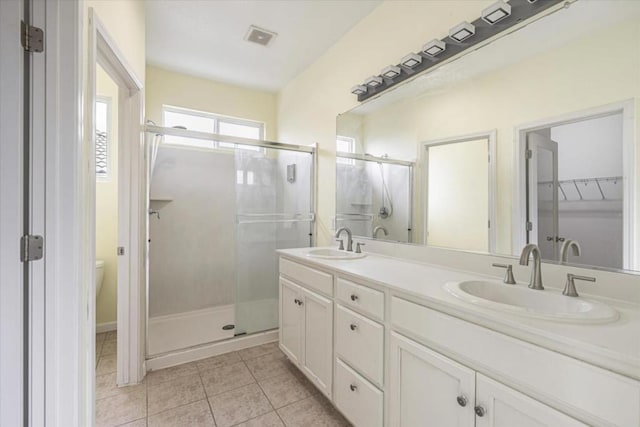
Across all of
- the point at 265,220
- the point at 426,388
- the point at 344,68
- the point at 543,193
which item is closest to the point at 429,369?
the point at 426,388

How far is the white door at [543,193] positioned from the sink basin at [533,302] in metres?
0.22

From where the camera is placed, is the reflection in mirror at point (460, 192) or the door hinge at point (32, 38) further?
the reflection in mirror at point (460, 192)

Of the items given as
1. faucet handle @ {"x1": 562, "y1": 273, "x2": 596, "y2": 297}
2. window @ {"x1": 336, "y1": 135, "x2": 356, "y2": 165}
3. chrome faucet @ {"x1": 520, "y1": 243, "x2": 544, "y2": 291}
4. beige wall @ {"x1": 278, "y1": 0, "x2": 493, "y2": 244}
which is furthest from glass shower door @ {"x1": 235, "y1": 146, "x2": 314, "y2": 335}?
faucet handle @ {"x1": 562, "y1": 273, "x2": 596, "y2": 297}

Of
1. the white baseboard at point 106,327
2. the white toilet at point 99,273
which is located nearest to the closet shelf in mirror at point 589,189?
the white toilet at point 99,273

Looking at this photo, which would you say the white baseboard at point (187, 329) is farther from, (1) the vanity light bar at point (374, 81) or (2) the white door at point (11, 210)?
(1) the vanity light bar at point (374, 81)

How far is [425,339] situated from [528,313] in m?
0.37

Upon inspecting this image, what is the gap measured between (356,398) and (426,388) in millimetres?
485

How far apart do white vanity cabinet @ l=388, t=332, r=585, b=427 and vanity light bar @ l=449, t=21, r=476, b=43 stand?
155 centimetres

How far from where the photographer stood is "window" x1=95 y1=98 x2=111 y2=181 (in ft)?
8.86

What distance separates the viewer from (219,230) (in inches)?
129

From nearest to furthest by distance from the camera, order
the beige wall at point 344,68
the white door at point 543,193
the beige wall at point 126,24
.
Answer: the white door at point 543,193 < the beige wall at point 126,24 < the beige wall at point 344,68

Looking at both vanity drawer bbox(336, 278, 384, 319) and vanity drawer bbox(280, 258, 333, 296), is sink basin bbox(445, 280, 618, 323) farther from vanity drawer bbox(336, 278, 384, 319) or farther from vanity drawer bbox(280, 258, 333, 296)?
vanity drawer bbox(280, 258, 333, 296)

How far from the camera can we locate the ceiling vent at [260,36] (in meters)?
2.34

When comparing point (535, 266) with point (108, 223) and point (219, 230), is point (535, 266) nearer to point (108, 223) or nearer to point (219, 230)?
point (219, 230)
